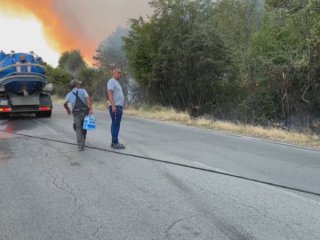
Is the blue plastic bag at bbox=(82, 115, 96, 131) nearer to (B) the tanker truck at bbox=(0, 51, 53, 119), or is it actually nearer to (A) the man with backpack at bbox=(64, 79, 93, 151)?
(A) the man with backpack at bbox=(64, 79, 93, 151)

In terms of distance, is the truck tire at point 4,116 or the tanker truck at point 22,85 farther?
the truck tire at point 4,116

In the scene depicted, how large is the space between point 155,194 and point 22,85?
578 inches

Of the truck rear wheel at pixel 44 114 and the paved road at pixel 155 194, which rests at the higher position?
the truck rear wheel at pixel 44 114

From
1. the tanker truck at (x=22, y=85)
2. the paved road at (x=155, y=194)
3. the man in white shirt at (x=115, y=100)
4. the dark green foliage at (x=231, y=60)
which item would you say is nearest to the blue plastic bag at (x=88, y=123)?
the man in white shirt at (x=115, y=100)

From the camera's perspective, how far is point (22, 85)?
1927cm

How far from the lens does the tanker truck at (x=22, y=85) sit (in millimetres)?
18859

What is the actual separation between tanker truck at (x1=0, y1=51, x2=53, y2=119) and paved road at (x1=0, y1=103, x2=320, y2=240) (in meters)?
8.99

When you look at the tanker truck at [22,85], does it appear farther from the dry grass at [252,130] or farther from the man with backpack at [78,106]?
the man with backpack at [78,106]

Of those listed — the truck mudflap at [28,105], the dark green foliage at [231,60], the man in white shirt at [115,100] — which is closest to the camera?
the man in white shirt at [115,100]

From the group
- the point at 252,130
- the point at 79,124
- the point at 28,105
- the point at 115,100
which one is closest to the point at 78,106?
the point at 79,124

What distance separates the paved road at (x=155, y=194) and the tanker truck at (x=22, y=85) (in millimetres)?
8991

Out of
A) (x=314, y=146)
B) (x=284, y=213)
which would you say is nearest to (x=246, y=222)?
(x=284, y=213)

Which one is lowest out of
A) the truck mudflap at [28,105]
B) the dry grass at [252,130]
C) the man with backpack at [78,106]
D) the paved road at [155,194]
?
the paved road at [155,194]

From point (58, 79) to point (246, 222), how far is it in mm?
51844
